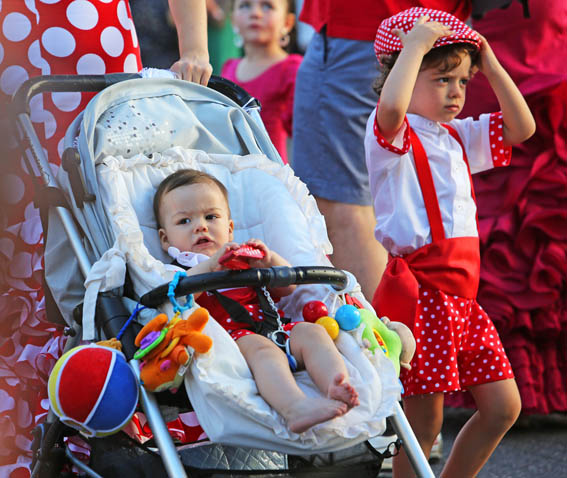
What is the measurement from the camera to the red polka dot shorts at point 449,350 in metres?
3.07

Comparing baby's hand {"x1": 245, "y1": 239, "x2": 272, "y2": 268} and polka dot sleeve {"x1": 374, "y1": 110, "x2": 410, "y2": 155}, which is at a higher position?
polka dot sleeve {"x1": 374, "y1": 110, "x2": 410, "y2": 155}

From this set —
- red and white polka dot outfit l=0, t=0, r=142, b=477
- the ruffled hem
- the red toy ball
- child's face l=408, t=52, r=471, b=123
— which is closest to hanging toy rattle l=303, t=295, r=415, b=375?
the red toy ball

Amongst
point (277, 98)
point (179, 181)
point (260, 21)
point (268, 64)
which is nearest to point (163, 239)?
point (179, 181)

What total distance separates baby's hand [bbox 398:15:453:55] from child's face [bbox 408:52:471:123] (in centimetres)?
13

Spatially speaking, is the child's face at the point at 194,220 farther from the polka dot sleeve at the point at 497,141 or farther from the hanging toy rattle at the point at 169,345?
the polka dot sleeve at the point at 497,141

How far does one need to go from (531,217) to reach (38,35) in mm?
2073

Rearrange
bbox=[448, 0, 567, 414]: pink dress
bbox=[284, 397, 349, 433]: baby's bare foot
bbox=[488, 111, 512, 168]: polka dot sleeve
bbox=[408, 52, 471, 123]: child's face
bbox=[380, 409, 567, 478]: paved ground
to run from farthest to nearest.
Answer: bbox=[448, 0, 567, 414]: pink dress
bbox=[380, 409, 567, 478]: paved ground
bbox=[488, 111, 512, 168]: polka dot sleeve
bbox=[408, 52, 471, 123]: child's face
bbox=[284, 397, 349, 433]: baby's bare foot

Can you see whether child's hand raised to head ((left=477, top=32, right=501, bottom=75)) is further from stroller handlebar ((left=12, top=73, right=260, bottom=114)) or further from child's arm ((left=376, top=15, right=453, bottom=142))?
stroller handlebar ((left=12, top=73, right=260, bottom=114))

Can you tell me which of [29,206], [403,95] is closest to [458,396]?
[403,95]

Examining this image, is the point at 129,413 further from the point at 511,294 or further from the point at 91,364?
the point at 511,294

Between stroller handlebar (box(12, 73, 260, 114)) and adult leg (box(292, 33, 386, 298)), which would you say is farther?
adult leg (box(292, 33, 386, 298))

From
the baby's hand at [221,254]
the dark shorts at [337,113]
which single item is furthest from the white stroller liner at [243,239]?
the dark shorts at [337,113]

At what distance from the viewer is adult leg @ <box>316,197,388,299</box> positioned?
3.88 metres

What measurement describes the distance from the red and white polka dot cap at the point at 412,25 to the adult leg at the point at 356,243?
2.65 ft
